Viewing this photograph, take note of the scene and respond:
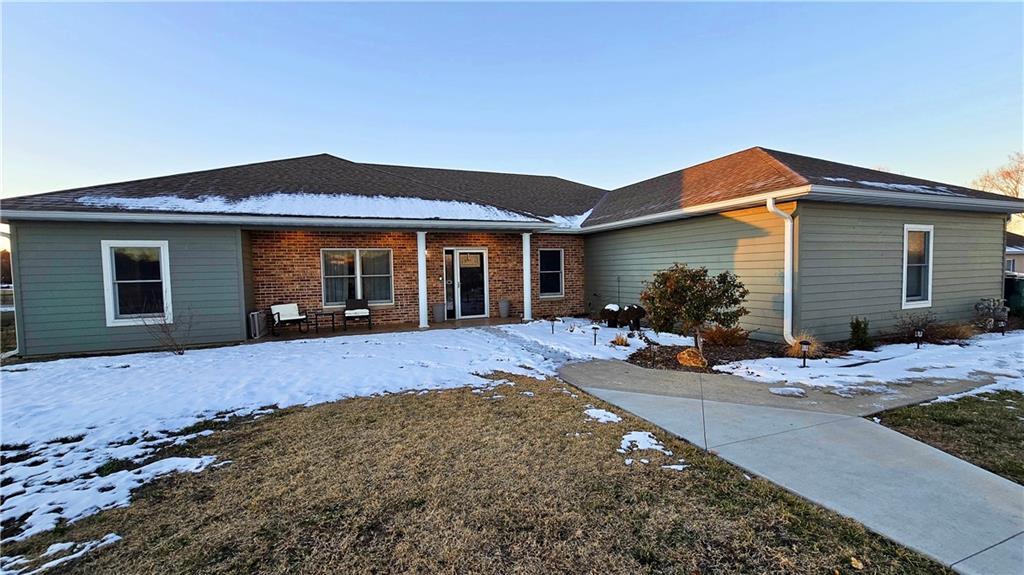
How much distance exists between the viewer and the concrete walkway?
2359 mm

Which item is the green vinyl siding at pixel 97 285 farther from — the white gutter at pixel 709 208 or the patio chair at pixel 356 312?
the white gutter at pixel 709 208

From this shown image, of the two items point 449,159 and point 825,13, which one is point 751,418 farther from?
point 449,159

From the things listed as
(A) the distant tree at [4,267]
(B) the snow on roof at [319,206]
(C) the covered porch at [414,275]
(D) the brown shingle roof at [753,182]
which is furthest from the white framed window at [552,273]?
(A) the distant tree at [4,267]

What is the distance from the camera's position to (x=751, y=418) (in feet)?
14.3

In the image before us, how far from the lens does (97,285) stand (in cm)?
848

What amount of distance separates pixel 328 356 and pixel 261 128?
1018 centimetres

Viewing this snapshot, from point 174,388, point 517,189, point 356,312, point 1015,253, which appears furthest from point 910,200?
point 1015,253

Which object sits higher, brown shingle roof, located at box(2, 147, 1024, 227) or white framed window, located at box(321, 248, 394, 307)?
brown shingle roof, located at box(2, 147, 1024, 227)

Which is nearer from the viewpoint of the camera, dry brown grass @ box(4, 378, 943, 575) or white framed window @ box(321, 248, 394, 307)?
dry brown grass @ box(4, 378, 943, 575)

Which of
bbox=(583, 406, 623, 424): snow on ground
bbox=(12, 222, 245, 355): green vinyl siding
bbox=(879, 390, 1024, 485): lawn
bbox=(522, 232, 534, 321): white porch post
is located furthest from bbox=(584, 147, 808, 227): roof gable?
bbox=(12, 222, 245, 355): green vinyl siding

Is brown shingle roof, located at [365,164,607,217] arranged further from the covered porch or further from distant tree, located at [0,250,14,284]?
distant tree, located at [0,250,14,284]

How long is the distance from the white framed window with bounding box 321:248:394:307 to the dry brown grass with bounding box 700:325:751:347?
26.7 feet

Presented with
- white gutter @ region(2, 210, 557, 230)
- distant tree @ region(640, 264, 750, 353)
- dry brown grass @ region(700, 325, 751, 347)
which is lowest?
dry brown grass @ region(700, 325, 751, 347)

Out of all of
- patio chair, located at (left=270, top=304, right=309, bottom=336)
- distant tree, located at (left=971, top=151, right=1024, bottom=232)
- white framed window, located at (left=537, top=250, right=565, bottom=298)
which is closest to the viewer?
patio chair, located at (left=270, top=304, right=309, bottom=336)
